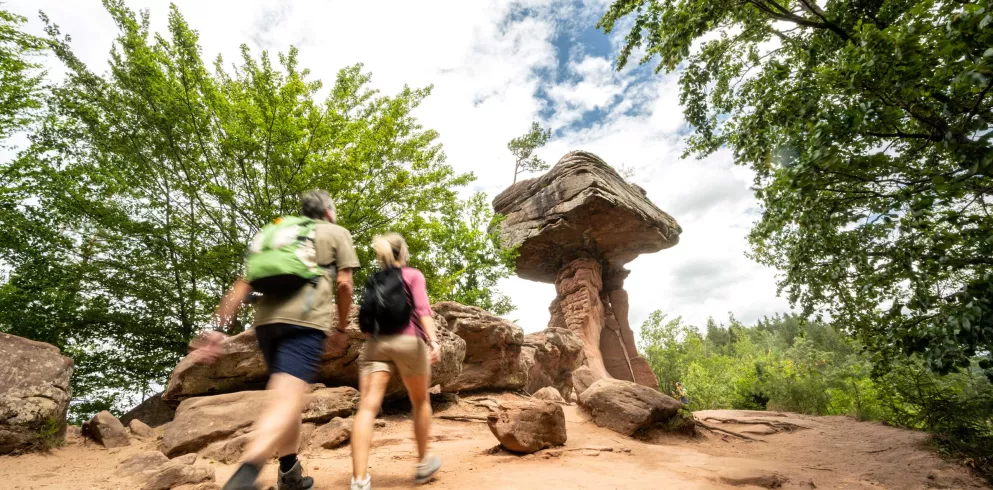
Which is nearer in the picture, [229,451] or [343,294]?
[343,294]

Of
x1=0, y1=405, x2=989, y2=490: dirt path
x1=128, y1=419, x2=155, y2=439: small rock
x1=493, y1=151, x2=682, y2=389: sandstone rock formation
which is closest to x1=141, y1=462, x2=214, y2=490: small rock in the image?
x1=0, y1=405, x2=989, y2=490: dirt path

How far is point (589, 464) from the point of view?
4.11 m

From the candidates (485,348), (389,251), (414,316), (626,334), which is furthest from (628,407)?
(626,334)

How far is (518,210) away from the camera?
22.0m

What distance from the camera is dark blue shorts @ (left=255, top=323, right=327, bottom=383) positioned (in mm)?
2201

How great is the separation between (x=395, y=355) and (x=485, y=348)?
6763 millimetres

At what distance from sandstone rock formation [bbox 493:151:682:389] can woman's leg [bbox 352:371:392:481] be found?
1610 centimetres

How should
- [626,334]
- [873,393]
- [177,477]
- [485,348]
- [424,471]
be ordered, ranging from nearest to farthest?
[424,471] < [177,477] < [485,348] < [873,393] < [626,334]

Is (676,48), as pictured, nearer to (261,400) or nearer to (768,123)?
(768,123)

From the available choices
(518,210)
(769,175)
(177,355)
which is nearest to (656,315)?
(518,210)

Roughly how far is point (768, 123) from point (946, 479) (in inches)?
197

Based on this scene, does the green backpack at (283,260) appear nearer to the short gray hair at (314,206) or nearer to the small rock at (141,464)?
the short gray hair at (314,206)

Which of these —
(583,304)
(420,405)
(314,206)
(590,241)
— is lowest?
(420,405)

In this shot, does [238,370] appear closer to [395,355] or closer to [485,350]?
[485,350]
